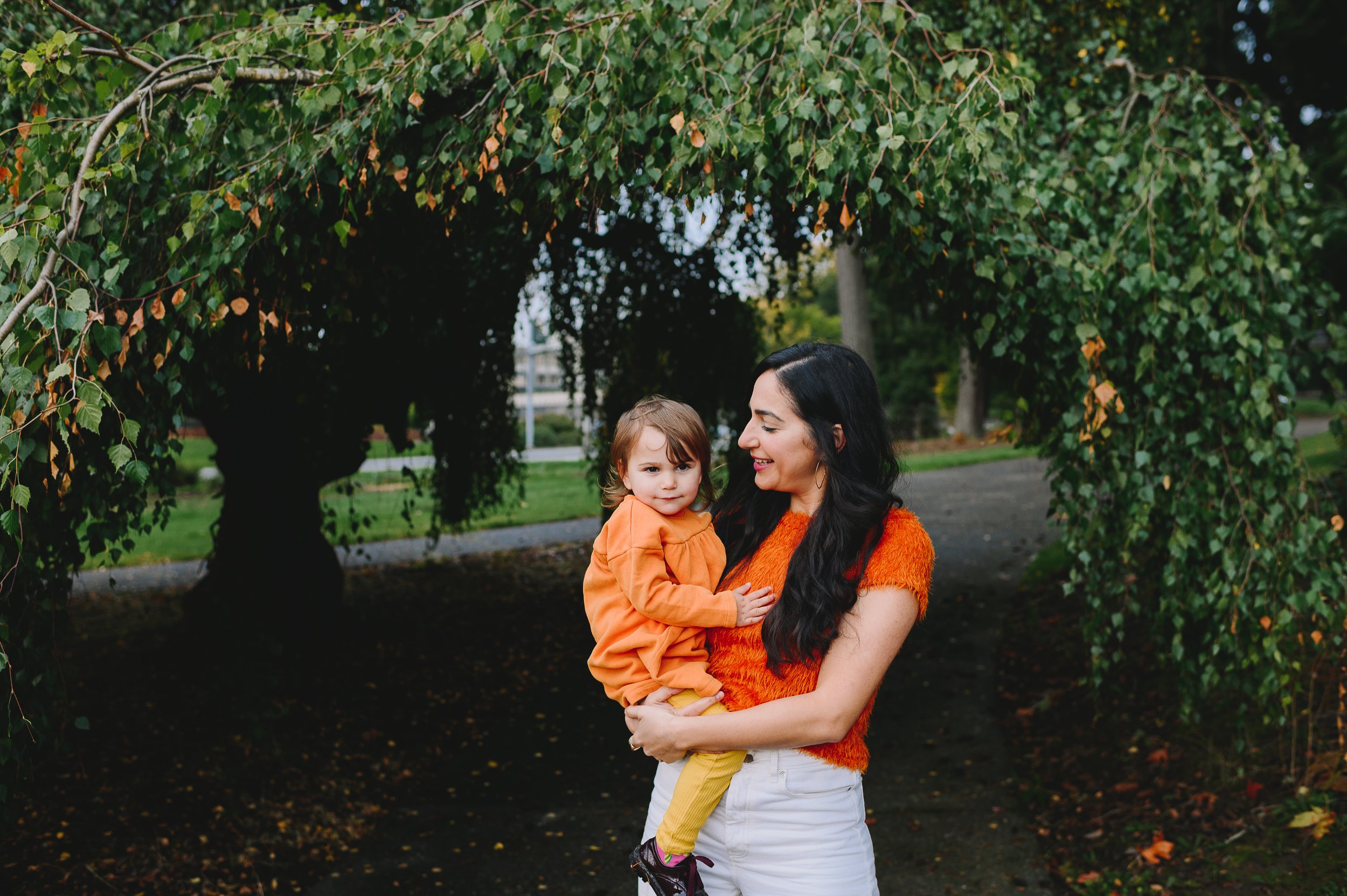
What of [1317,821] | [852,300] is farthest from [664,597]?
[852,300]

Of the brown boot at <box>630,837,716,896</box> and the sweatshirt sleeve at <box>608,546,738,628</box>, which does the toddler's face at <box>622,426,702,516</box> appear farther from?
the brown boot at <box>630,837,716,896</box>

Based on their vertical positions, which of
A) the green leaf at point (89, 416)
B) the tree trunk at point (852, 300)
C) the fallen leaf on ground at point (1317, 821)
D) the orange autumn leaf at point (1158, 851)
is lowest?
the orange autumn leaf at point (1158, 851)

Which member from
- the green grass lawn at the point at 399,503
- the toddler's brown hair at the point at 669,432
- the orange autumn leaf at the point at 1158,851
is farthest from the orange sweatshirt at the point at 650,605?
the green grass lawn at the point at 399,503

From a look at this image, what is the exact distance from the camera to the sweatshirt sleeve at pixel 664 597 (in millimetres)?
1966

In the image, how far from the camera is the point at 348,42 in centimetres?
311

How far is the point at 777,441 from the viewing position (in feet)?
6.64

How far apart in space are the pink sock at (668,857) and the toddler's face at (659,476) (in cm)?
70

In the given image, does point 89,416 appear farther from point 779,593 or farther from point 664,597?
point 779,593

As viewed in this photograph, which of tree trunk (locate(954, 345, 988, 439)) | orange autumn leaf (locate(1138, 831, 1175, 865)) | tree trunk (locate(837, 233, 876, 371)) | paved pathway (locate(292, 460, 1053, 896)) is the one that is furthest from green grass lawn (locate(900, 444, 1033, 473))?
orange autumn leaf (locate(1138, 831, 1175, 865))

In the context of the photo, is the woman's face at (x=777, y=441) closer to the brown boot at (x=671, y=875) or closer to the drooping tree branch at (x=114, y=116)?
the brown boot at (x=671, y=875)

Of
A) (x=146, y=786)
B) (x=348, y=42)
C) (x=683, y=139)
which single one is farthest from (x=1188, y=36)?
(x=146, y=786)

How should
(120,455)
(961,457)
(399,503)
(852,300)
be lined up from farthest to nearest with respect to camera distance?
(961,457)
(852,300)
(399,503)
(120,455)

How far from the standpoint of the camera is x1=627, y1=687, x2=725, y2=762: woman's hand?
1.91m

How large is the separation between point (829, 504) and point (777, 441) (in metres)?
0.17
